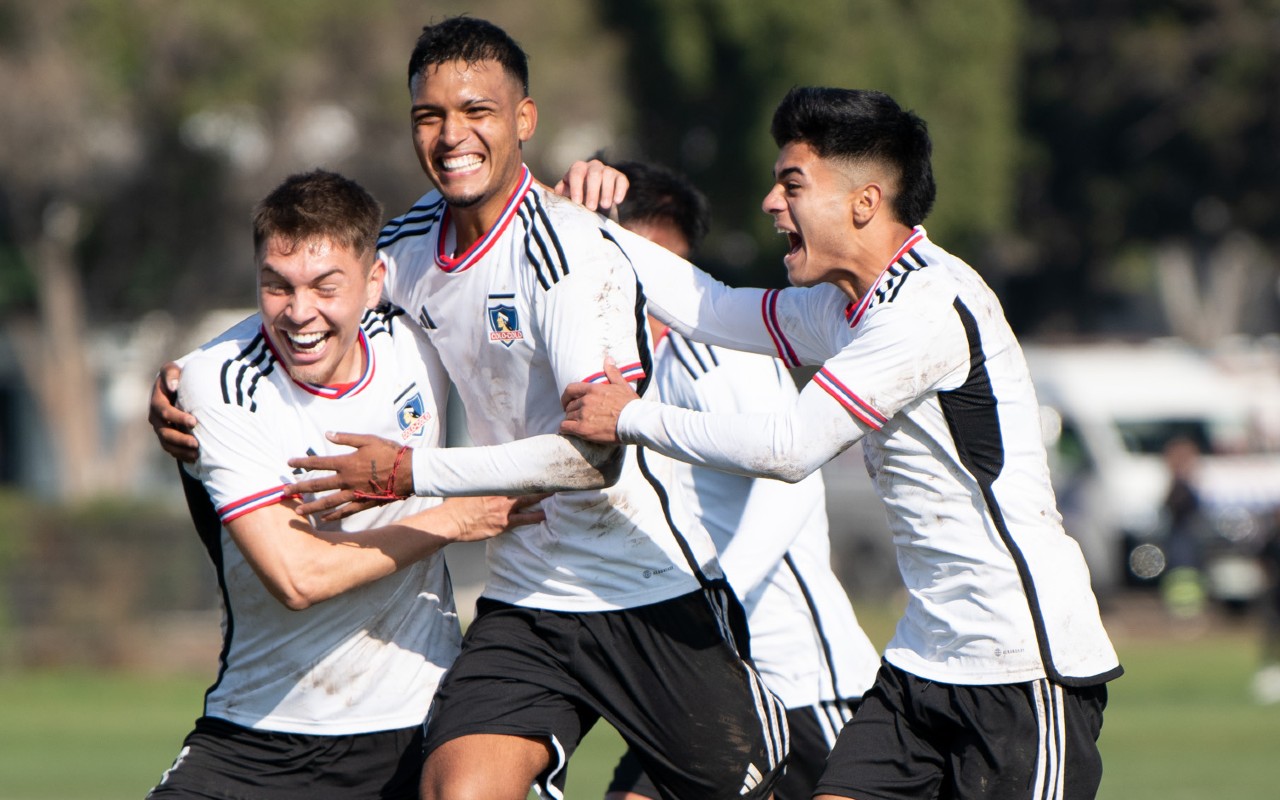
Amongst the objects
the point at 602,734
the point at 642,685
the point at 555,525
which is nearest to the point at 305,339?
the point at 555,525

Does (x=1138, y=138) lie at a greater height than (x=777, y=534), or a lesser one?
greater

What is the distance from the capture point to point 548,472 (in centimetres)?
495

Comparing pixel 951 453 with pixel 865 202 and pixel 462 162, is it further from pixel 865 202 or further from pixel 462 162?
pixel 462 162

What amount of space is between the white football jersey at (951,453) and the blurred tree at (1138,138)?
2917 centimetres

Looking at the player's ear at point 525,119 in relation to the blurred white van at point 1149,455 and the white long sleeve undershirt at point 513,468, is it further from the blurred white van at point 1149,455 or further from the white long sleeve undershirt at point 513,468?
the blurred white van at point 1149,455

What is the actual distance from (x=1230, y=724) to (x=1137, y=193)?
21023mm

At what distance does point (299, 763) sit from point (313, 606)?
0.43m

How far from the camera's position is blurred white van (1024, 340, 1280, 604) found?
23.7m

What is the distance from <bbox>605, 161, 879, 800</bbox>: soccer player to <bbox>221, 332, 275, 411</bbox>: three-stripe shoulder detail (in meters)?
1.41

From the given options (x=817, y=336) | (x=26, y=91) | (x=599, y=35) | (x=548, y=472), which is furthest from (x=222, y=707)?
(x=599, y=35)

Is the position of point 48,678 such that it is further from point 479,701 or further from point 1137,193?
point 1137,193

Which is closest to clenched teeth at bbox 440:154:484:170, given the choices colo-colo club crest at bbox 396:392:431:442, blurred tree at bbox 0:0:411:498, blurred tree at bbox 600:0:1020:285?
colo-colo club crest at bbox 396:392:431:442

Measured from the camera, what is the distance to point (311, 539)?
4.99 metres

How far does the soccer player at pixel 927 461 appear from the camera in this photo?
479 cm
